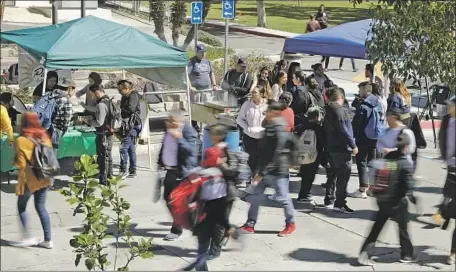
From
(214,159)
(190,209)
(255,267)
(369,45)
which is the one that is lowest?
(255,267)

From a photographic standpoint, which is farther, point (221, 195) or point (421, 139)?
point (421, 139)

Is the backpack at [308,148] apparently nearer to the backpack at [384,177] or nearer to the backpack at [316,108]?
the backpack at [316,108]

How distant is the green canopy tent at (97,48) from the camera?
10.6 meters

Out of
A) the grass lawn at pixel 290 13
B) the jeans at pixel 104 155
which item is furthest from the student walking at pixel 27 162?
the grass lawn at pixel 290 13

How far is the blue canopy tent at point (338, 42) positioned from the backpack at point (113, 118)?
4666 millimetres

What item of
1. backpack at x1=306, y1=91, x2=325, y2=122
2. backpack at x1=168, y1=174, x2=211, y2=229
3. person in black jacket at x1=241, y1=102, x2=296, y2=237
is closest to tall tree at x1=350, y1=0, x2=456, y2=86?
backpack at x1=306, y1=91, x2=325, y2=122

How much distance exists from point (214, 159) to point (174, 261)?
1354 millimetres

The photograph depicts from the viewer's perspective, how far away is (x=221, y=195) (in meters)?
6.87

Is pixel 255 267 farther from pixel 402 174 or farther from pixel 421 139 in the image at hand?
pixel 421 139

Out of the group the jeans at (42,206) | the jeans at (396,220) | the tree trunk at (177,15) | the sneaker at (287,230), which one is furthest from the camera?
the tree trunk at (177,15)

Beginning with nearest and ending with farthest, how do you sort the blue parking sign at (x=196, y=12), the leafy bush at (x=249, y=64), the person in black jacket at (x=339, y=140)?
the person in black jacket at (x=339, y=140) < the blue parking sign at (x=196, y=12) < the leafy bush at (x=249, y=64)

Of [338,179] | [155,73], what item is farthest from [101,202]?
[155,73]

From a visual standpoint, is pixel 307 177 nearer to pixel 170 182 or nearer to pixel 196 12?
pixel 170 182

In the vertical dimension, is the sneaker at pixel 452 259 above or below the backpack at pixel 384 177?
below
